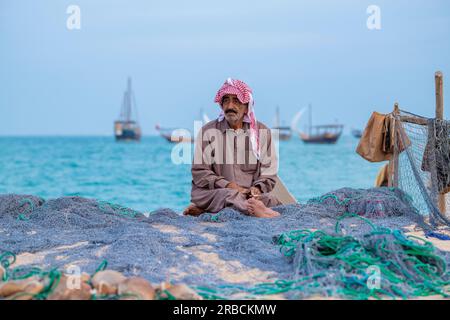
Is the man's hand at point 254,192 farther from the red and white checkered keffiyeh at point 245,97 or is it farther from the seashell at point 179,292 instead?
the seashell at point 179,292

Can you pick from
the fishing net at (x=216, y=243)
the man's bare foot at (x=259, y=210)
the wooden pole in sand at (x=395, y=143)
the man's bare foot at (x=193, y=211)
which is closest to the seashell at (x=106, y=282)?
the fishing net at (x=216, y=243)

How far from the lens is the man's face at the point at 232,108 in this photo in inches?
241

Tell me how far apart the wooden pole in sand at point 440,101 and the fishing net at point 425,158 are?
131mm

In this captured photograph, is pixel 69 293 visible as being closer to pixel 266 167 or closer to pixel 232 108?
pixel 232 108

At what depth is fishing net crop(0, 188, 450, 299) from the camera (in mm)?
3387

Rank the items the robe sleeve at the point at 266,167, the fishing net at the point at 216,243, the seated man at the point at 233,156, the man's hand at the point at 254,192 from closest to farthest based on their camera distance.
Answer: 1. the fishing net at the point at 216,243
2. the man's hand at the point at 254,192
3. the seated man at the point at 233,156
4. the robe sleeve at the point at 266,167

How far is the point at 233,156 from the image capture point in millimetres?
6281

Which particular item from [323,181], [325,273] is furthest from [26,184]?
[325,273]

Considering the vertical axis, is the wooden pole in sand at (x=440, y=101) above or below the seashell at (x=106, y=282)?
above

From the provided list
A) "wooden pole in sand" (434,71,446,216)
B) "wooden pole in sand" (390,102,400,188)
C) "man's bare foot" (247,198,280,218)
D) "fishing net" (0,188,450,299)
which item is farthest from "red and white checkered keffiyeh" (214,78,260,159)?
"wooden pole in sand" (434,71,446,216)

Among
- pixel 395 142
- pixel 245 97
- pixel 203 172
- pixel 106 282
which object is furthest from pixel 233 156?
pixel 106 282

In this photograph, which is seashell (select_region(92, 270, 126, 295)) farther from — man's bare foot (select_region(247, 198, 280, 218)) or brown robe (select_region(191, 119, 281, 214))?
brown robe (select_region(191, 119, 281, 214))

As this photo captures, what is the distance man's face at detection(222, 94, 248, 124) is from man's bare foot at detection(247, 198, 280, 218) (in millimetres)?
930

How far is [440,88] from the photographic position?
20.3 ft
